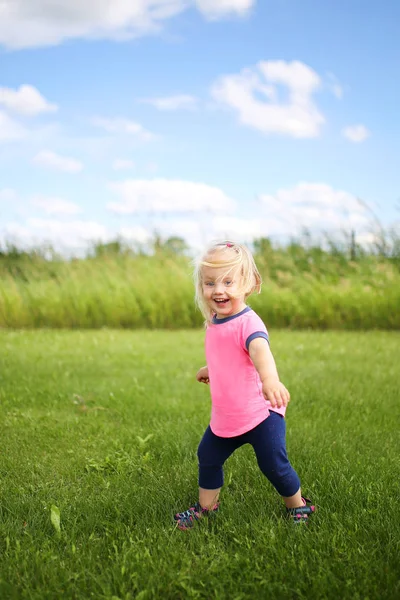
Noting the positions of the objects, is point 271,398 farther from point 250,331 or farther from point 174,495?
point 174,495

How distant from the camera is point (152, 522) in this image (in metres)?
3.13

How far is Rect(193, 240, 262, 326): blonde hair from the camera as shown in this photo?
3.04 meters

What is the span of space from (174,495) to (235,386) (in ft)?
2.74

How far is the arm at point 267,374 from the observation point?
2.75 meters

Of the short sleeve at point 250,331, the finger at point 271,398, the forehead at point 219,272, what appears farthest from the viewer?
the forehead at point 219,272

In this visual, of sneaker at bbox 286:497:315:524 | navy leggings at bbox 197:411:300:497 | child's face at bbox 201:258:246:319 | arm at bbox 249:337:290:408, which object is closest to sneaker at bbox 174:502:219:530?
navy leggings at bbox 197:411:300:497

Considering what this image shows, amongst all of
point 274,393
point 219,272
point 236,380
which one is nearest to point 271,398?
point 274,393

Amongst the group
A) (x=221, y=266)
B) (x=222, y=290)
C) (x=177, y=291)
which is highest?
(x=221, y=266)

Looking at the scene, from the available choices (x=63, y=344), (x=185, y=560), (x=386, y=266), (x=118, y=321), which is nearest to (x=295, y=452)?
(x=185, y=560)

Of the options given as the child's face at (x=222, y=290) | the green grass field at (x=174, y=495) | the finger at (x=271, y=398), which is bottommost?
the green grass field at (x=174, y=495)

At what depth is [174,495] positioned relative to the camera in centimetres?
343

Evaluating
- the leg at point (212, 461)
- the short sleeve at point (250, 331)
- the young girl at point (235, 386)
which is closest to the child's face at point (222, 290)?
the young girl at point (235, 386)

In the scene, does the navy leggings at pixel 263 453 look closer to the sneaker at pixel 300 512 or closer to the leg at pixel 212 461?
the leg at pixel 212 461

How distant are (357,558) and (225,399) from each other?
2.94ft
